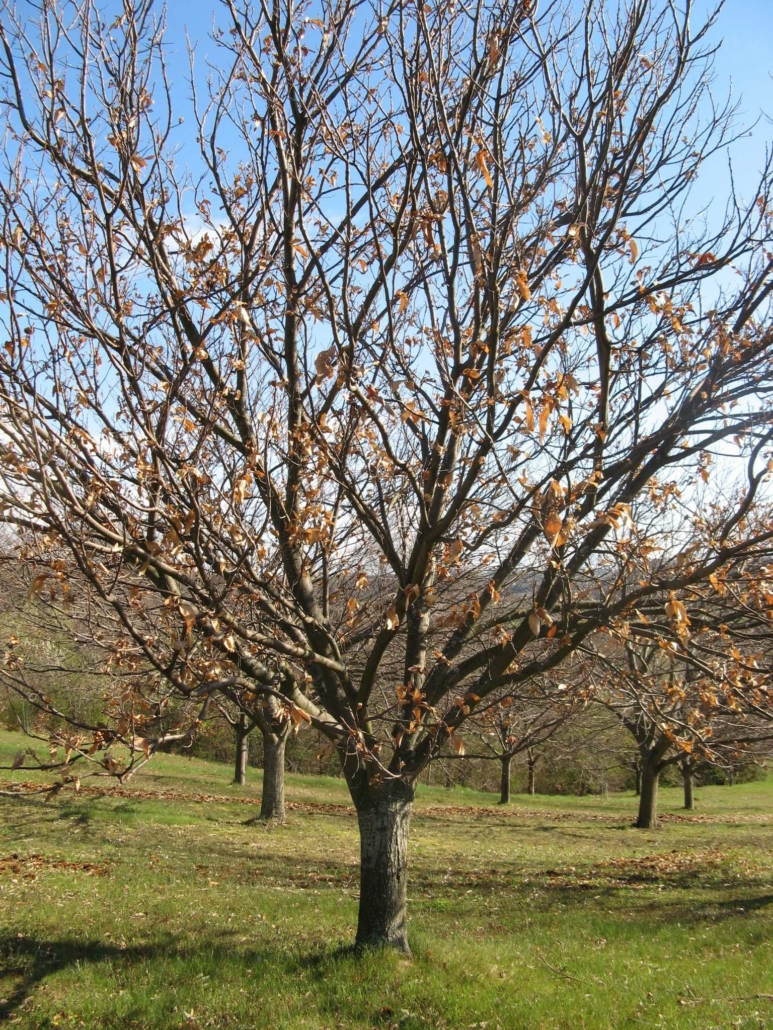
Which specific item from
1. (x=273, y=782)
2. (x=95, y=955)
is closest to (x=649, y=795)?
(x=273, y=782)

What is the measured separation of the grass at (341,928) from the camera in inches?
210

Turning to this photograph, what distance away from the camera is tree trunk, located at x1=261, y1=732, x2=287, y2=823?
1683cm

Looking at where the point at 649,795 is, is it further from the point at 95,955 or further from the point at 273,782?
the point at 95,955

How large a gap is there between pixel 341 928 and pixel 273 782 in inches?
393

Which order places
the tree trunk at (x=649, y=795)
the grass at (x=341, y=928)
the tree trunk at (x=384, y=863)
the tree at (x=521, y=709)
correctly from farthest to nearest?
the tree trunk at (x=649, y=795), the tree trunk at (x=384, y=863), the tree at (x=521, y=709), the grass at (x=341, y=928)

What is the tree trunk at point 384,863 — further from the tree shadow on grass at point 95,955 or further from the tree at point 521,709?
the tree at point 521,709

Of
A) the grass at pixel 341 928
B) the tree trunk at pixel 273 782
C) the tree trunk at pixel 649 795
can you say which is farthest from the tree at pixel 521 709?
the tree trunk at pixel 649 795

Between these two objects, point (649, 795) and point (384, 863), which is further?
point (649, 795)

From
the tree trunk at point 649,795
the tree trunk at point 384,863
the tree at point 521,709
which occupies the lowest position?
the tree trunk at point 649,795

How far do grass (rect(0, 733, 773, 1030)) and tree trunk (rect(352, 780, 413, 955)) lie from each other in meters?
0.21

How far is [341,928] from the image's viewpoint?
7.59 meters

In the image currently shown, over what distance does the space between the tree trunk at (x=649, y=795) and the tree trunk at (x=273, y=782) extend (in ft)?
32.8

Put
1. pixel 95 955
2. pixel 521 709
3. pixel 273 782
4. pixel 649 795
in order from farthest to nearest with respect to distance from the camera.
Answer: pixel 649 795 → pixel 273 782 → pixel 521 709 → pixel 95 955

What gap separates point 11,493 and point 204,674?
1762mm
